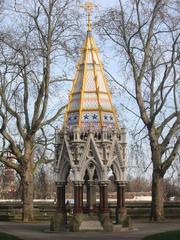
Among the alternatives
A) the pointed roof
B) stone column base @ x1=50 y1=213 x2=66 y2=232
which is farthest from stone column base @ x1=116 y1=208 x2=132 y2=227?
the pointed roof

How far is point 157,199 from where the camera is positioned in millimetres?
27984

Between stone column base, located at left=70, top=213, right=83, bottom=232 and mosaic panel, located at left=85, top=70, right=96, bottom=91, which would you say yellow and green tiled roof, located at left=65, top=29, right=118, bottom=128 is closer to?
mosaic panel, located at left=85, top=70, right=96, bottom=91

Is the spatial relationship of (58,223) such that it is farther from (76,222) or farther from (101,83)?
(101,83)

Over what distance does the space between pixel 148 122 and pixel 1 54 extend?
30.6 feet

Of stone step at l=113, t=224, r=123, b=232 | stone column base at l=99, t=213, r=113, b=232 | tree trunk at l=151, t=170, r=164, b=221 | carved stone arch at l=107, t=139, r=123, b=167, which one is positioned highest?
carved stone arch at l=107, t=139, r=123, b=167

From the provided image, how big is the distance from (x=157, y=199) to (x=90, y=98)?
807cm

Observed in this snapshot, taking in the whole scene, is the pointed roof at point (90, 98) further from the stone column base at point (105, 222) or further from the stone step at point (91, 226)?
the stone step at point (91, 226)

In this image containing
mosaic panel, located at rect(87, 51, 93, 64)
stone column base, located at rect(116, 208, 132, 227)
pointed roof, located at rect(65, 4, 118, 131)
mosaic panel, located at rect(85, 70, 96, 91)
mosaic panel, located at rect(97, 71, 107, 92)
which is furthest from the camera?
mosaic panel, located at rect(87, 51, 93, 64)

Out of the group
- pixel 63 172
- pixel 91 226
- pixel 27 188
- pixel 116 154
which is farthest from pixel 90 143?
pixel 27 188

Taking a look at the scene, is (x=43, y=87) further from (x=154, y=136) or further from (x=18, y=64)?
(x=154, y=136)

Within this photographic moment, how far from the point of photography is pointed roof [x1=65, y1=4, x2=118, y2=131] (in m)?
22.5

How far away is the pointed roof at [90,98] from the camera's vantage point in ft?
73.8

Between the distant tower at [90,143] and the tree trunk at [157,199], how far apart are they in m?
5.21

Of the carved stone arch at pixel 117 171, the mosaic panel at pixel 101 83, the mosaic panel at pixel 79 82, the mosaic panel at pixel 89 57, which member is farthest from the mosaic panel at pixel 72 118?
the mosaic panel at pixel 89 57
